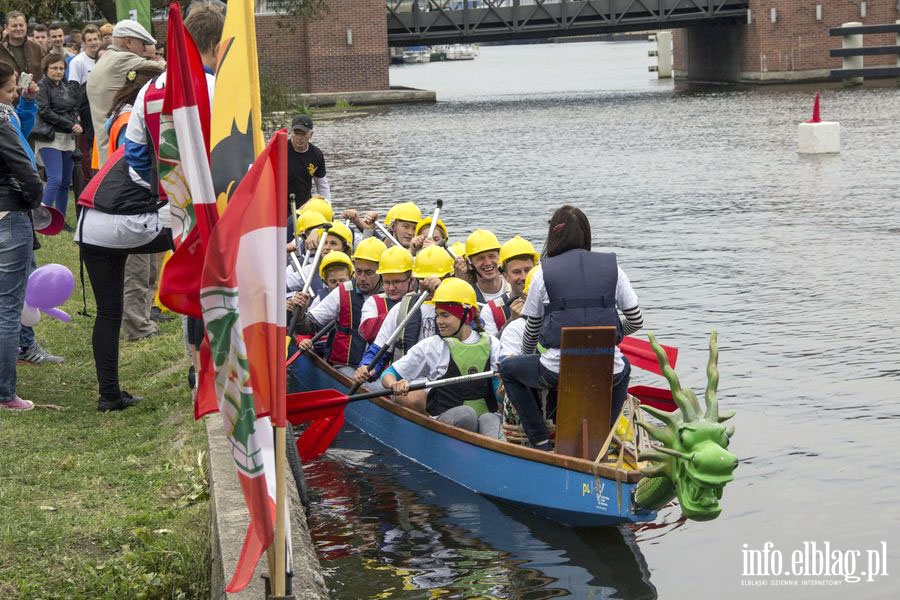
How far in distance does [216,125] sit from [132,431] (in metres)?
3.71

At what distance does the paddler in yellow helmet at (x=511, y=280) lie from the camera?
9570 millimetres

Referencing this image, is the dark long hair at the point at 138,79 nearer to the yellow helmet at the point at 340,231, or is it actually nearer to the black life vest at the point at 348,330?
the black life vest at the point at 348,330

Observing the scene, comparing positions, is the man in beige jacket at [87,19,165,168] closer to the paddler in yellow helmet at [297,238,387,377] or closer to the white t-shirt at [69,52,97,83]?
the paddler in yellow helmet at [297,238,387,377]

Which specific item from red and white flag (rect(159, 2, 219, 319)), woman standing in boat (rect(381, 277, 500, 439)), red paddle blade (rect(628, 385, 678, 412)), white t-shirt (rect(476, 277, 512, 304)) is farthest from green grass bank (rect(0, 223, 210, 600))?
red paddle blade (rect(628, 385, 678, 412))

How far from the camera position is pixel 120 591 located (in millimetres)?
5562

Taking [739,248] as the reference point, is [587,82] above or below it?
above

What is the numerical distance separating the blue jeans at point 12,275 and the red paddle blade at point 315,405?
1835mm

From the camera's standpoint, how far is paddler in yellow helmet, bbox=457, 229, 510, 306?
1005 cm

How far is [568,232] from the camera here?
7594 millimetres

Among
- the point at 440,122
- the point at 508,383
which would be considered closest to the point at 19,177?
the point at 508,383

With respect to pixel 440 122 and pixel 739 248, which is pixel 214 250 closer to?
pixel 739 248

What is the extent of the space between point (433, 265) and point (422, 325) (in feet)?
2.11

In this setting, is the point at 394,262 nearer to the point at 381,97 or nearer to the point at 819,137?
the point at 819,137

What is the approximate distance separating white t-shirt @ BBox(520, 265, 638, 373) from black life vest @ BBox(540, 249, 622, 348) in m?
0.06
